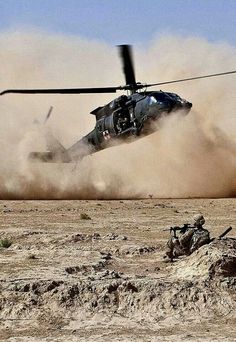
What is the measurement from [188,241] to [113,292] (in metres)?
3.49

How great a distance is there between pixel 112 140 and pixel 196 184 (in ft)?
25.0

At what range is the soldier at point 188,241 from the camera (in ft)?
40.7

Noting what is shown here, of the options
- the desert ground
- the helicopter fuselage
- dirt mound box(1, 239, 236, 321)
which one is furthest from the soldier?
the helicopter fuselage

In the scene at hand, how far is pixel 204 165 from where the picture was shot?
1257 inches

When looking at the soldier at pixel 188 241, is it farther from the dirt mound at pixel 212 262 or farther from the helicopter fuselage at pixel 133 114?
the helicopter fuselage at pixel 133 114

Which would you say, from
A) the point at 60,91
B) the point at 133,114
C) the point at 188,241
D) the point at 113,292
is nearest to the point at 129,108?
the point at 133,114

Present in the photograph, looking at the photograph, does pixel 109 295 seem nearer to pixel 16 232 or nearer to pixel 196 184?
pixel 16 232

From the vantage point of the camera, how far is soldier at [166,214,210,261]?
40.7 feet

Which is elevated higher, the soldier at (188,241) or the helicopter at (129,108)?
the helicopter at (129,108)

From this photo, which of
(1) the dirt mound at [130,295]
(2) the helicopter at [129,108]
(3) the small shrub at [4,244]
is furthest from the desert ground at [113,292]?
(2) the helicopter at [129,108]

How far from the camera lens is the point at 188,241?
41.6ft

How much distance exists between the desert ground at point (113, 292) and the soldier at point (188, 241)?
1.13 feet

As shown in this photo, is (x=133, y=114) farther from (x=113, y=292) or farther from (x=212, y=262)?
(x=113, y=292)

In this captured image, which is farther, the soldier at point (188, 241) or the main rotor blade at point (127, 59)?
the main rotor blade at point (127, 59)
